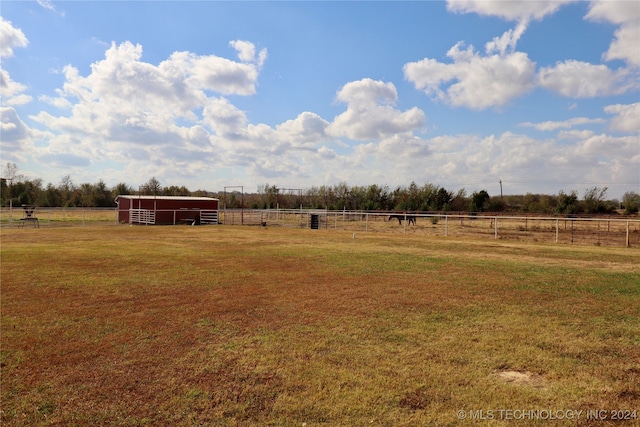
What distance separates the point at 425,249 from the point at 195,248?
35.3ft

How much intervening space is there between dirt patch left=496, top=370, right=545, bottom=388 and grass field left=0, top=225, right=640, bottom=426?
0.03 m

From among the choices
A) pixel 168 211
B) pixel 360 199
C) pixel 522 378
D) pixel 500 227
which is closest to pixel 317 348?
pixel 522 378

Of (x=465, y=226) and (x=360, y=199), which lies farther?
(x=360, y=199)

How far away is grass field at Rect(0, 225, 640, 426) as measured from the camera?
372 centimetres

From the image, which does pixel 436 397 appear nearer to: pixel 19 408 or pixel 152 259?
pixel 19 408

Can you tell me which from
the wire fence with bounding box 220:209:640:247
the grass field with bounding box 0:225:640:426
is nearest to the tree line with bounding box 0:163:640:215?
the wire fence with bounding box 220:209:640:247

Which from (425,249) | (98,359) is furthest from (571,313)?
(425,249)

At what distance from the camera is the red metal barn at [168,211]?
37.2 m

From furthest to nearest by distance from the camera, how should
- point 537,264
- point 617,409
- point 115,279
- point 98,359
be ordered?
point 537,264
point 115,279
point 98,359
point 617,409

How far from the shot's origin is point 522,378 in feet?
14.2

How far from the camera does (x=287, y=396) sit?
155 inches

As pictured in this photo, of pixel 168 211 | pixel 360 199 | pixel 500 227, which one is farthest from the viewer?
pixel 360 199

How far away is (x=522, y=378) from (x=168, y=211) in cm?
3724

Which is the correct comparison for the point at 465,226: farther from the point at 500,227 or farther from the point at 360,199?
the point at 360,199
